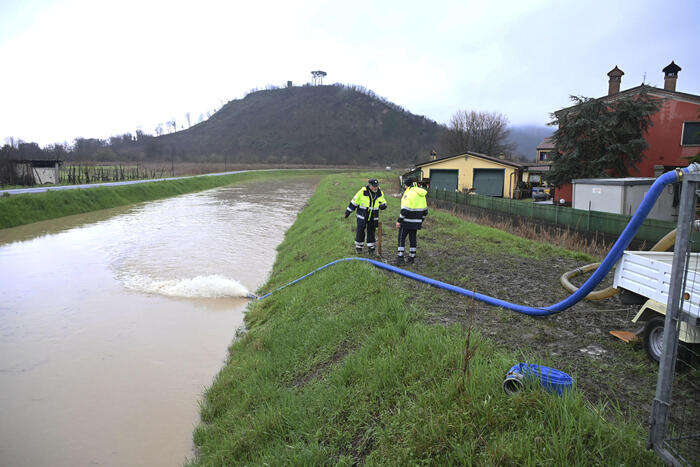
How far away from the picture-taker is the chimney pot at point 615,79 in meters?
29.1

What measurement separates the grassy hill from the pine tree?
277 ft

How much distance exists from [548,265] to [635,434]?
6.89 metres

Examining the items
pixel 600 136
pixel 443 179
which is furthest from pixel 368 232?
pixel 443 179

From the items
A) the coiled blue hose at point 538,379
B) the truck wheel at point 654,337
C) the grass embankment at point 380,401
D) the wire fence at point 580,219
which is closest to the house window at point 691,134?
the wire fence at point 580,219

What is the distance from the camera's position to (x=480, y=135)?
208 feet

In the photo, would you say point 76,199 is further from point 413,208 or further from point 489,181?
point 489,181

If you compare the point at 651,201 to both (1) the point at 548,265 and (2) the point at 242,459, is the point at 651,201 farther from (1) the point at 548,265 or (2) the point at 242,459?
(1) the point at 548,265

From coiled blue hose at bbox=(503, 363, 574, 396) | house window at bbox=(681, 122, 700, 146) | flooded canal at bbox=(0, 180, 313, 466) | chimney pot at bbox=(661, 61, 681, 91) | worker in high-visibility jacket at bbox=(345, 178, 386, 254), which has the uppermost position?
chimney pot at bbox=(661, 61, 681, 91)

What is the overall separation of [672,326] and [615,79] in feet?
113

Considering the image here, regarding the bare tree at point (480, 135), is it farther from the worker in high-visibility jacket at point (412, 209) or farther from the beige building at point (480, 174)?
the worker in high-visibility jacket at point (412, 209)

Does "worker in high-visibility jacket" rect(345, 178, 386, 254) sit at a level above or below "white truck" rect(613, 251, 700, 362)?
above

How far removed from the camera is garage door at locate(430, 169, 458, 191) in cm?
3533

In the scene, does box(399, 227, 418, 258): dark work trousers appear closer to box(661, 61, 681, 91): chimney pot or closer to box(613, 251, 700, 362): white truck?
box(613, 251, 700, 362): white truck

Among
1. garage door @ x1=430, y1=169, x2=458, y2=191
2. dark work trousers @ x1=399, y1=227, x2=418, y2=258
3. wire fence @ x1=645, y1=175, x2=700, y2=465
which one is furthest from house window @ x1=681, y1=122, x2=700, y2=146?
wire fence @ x1=645, y1=175, x2=700, y2=465
